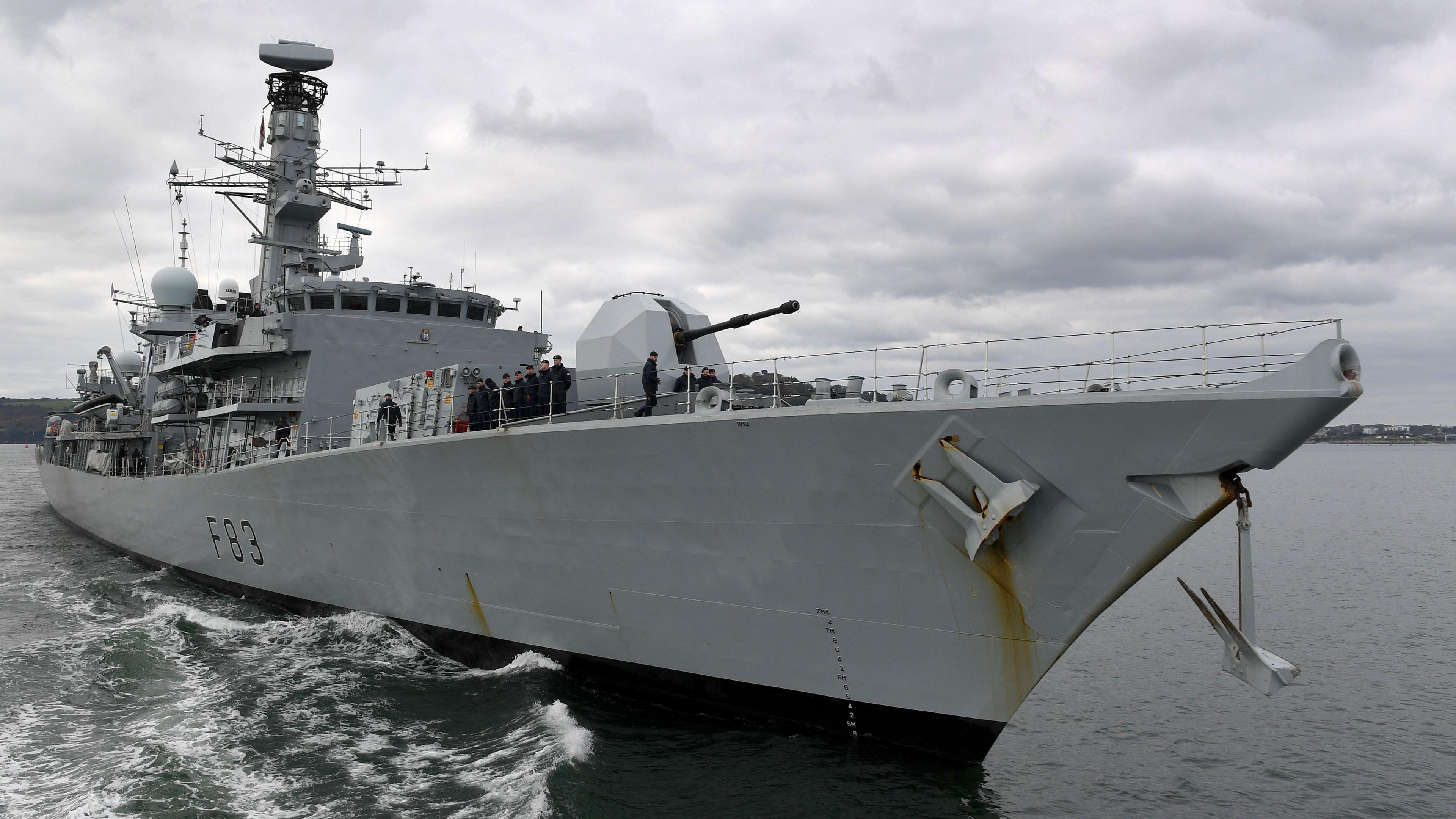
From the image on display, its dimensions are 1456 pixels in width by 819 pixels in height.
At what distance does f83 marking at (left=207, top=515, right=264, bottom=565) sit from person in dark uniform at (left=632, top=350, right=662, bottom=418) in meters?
8.81

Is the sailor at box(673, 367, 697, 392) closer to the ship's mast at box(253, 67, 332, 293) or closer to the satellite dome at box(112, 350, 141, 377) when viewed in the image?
the ship's mast at box(253, 67, 332, 293)

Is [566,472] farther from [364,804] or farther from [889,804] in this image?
[889,804]

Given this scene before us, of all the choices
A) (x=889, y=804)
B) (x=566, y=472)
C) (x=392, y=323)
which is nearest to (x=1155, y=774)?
(x=889, y=804)

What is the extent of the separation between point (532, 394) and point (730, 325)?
2782 millimetres

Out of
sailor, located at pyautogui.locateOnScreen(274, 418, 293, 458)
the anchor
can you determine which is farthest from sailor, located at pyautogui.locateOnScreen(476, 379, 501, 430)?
the anchor

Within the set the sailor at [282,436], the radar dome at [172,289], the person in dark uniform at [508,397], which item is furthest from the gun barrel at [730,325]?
the radar dome at [172,289]

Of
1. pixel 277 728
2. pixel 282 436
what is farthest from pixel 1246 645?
pixel 282 436

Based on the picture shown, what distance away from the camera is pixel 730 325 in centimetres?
873

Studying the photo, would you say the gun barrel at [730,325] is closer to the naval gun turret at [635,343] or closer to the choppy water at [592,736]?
the naval gun turret at [635,343]

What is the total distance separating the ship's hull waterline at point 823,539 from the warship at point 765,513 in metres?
0.02

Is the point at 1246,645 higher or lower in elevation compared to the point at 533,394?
lower

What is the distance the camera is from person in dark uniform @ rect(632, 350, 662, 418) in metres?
8.33

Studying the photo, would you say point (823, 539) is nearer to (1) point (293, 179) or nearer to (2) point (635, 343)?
(2) point (635, 343)

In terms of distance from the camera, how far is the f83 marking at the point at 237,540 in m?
13.7
